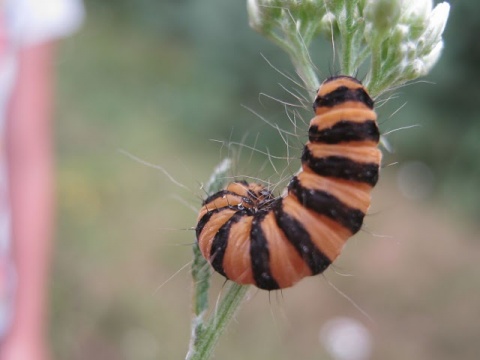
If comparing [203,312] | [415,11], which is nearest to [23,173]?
[203,312]

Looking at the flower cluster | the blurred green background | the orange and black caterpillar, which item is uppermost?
the flower cluster

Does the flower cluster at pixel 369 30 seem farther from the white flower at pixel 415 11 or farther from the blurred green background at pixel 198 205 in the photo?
the blurred green background at pixel 198 205

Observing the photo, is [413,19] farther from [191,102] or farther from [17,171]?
[191,102]

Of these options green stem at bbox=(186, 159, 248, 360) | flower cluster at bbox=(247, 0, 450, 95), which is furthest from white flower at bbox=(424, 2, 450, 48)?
green stem at bbox=(186, 159, 248, 360)

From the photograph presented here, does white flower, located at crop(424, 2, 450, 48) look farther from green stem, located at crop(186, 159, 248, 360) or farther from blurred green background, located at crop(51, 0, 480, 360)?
blurred green background, located at crop(51, 0, 480, 360)

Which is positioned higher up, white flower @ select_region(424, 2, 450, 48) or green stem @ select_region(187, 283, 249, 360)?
white flower @ select_region(424, 2, 450, 48)

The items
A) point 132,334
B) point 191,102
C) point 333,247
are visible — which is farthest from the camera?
point 191,102

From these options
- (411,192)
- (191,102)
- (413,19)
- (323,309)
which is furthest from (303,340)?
(413,19)
